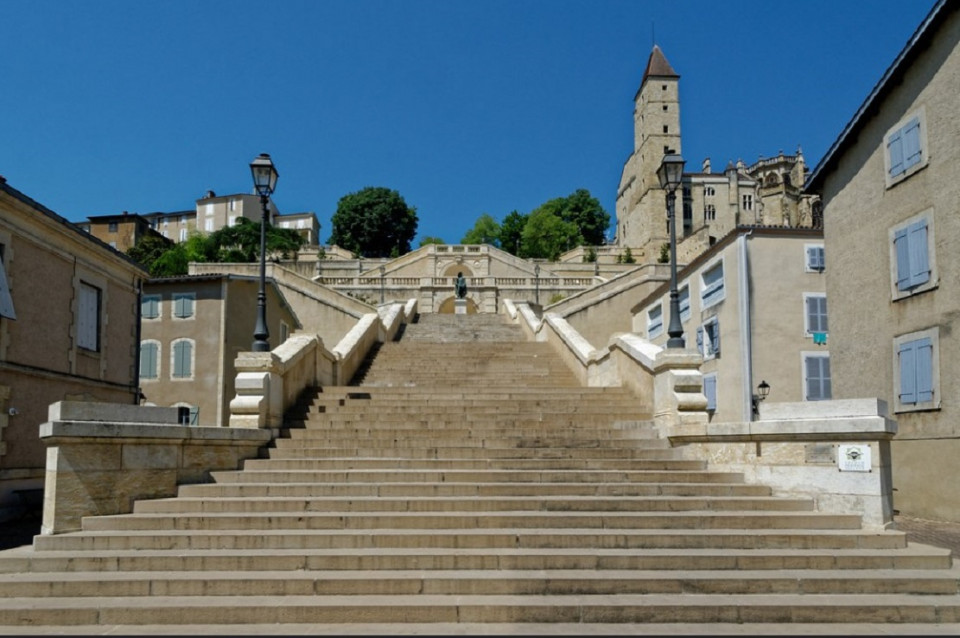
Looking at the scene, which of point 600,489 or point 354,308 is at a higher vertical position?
point 354,308

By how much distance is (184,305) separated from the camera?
91.6 feet

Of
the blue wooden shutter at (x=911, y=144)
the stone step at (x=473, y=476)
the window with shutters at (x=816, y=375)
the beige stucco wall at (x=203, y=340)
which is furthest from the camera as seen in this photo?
the beige stucco wall at (x=203, y=340)

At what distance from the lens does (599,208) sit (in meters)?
93.1

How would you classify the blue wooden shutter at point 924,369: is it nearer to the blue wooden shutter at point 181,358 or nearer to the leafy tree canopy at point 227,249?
the blue wooden shutter at point 181,358

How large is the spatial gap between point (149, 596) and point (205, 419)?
22139 millimetres

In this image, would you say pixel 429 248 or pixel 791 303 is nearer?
pixel 791 303

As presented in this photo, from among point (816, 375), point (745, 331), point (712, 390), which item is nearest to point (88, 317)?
point (745, 331)

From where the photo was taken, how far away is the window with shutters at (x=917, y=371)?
13680mm

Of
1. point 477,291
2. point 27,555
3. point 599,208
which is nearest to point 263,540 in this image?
point 27,555

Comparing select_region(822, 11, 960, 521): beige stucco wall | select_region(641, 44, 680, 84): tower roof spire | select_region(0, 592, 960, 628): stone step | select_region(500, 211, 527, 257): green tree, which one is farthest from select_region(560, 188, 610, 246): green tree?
select_region(0, 592, 960, 628): stone step

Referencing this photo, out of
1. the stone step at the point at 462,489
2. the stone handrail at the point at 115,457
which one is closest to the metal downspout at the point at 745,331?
the stone step at the point at 462,489

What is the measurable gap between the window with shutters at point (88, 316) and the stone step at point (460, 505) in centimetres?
952

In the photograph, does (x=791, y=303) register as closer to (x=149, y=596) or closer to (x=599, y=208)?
(x=149, y=596)

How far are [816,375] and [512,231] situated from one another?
69.9 m
